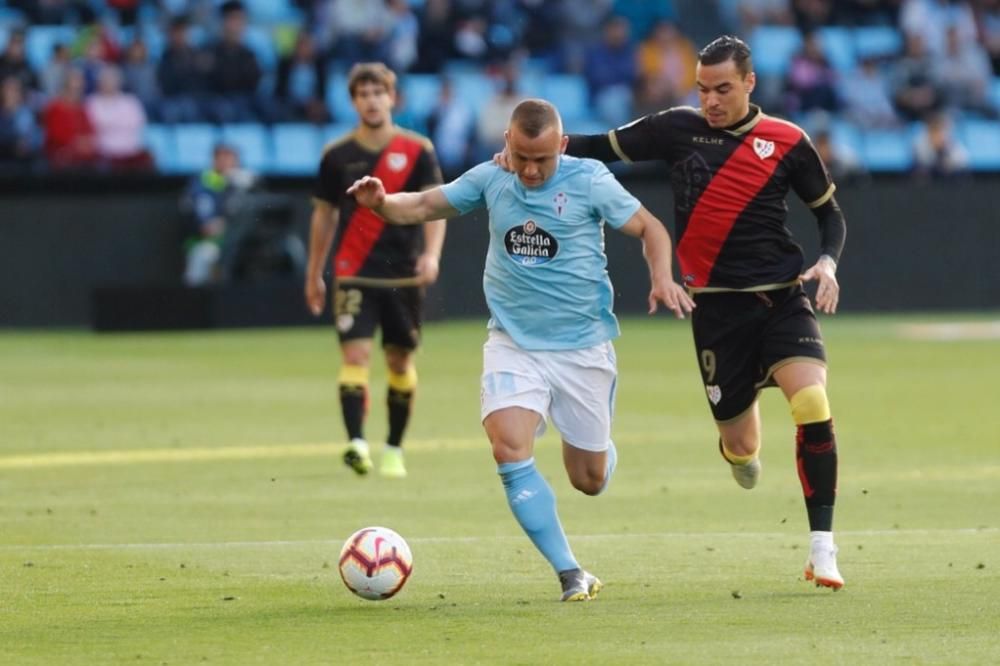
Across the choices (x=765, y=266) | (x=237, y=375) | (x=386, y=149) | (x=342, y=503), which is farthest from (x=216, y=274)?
(x=765, y=266)

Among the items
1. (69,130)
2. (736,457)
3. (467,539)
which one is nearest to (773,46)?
(69,130)

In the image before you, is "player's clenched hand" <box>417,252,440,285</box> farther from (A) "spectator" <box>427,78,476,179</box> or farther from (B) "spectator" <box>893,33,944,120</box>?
(B) "spectator" <box>893,33,944,120</box>

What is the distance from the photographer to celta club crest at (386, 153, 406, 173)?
43.6ft

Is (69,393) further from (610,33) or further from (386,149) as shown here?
(610,33)

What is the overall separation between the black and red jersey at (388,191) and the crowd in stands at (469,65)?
12220 millimetres

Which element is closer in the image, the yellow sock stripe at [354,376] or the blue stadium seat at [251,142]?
the yellow sock stripe at [354,376]

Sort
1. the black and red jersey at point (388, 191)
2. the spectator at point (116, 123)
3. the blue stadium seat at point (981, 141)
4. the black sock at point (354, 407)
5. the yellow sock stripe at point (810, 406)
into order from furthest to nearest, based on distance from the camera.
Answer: the blue stadium seat at point (981, 141) < the spectator at point (116, 123) < the black and red jersey at point (388, 191) < the black sock at point (354, 407) < the yellow sock stripe at point (810, 406)

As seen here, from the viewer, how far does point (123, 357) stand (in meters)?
22.6

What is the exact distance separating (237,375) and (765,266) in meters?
11.8

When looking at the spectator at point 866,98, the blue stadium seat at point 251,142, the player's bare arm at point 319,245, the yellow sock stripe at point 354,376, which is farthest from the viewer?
the spectator at point 866,98

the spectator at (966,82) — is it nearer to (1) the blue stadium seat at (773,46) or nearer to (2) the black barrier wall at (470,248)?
(1) the blue stadium seat at (773,46)

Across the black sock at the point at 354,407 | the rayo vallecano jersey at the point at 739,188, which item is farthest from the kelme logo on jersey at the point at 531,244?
the black sock at the point at 354,407

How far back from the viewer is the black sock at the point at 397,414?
1294cm

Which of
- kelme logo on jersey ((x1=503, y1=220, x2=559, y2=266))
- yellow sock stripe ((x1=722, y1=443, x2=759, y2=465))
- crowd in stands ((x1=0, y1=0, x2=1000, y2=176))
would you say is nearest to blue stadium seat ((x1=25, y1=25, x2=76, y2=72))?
crowd in stands ((x1=0, y1=0, x2=1000, y2=176))
